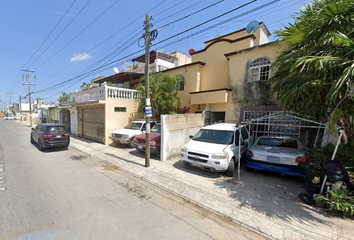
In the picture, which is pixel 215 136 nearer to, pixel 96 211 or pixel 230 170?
pixel 230 170

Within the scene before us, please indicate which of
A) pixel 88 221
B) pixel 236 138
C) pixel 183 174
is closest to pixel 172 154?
pixel 183 174

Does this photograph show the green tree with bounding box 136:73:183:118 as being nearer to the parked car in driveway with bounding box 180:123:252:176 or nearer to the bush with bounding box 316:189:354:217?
the parked car in driveway with bounding box 180:123:252:176

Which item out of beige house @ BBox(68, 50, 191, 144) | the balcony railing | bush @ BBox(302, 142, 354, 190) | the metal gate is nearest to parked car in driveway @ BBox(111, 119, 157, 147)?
beige house @ BBox(68, 50, 191, 144)

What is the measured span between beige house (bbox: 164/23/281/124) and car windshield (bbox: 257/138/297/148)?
2365 mm

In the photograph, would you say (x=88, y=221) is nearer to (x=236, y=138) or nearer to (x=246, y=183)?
(x=246, y=183)

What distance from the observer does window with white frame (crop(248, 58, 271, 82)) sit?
8656 millimetres

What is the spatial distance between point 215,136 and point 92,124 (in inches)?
396

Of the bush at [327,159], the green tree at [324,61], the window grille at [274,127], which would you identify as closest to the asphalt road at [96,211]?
the bush at [327,159]

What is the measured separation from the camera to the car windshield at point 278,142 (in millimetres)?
5679

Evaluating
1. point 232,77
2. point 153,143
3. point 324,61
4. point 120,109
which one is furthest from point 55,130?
point 324,61

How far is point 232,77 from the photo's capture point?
9.90m

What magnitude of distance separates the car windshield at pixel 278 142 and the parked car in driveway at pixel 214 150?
2.43ft

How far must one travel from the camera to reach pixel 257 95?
8.91 m

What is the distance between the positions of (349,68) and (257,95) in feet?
19.4
